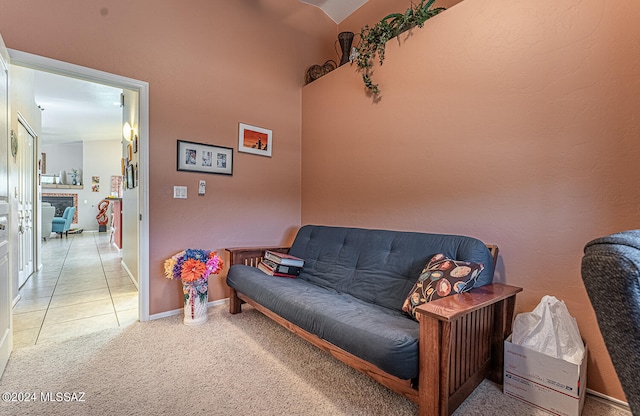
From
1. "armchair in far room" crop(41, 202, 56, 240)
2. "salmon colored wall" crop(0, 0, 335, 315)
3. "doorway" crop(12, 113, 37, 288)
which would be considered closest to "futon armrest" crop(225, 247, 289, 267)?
"salmon colored wall" crop(0, 0, 335, 315)

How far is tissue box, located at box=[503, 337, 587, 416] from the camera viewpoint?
1.34 meters

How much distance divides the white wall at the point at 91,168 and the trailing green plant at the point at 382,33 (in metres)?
9.71

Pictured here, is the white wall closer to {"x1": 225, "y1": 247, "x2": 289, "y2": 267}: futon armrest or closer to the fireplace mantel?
the fireplace mantel

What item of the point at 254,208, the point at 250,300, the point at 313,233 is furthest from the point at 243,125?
the point at 250,300

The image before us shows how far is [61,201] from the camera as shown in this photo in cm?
938

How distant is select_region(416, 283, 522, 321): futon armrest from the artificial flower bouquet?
66.8 inches

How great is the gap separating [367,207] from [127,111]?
3.52 meters

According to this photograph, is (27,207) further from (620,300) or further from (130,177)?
(620,300)

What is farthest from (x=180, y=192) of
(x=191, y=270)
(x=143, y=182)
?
(x=191, y=270)

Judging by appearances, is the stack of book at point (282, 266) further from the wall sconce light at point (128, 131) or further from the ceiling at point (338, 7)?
the ceiling at point (338, 7)

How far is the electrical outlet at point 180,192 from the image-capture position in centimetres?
259

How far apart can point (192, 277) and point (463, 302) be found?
6.30 ft

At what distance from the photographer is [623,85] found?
1475 millimetres

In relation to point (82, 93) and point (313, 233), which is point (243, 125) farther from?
point (82, 93)
